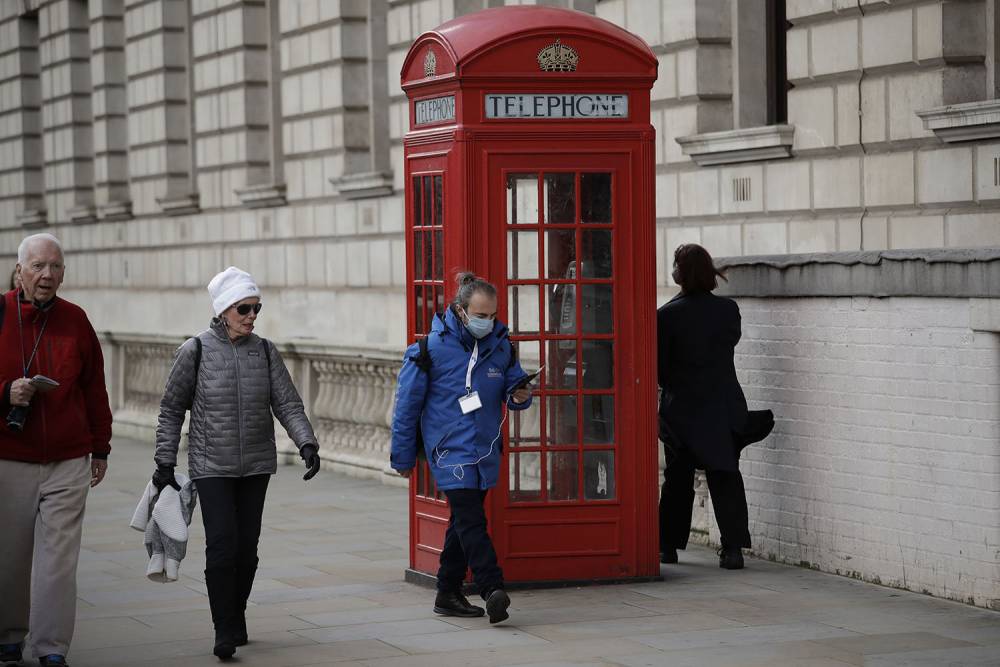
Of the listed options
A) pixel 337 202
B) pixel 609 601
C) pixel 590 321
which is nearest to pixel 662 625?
pixel 609 601

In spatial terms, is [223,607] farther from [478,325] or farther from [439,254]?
[439,254]

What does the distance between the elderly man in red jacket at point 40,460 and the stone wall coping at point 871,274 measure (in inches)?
147

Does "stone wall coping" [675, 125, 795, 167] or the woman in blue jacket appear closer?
the woman in blue jacket

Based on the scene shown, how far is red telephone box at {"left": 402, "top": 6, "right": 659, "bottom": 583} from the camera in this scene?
8695 millimetres

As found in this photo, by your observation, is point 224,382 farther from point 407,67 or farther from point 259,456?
point 407,67

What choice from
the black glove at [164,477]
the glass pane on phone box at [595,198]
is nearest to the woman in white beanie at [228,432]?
the black glove at [164,477]

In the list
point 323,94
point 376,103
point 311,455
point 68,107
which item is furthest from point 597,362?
point 68,107

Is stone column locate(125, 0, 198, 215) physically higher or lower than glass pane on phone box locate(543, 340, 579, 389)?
higher

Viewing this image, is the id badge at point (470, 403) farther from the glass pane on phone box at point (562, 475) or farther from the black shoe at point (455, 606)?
the glass pane on phone box at point (562, 475)

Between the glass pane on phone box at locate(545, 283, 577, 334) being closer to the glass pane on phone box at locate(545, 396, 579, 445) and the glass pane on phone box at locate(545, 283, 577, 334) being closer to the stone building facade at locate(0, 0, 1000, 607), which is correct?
the glass pane on phone box at locate(545, 396, 579, 445)

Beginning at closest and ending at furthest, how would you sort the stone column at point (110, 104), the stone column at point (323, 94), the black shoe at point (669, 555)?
the black shoe at point (669, 555) < the stone column at point (323, 94) < the stone column at point (110, 104)

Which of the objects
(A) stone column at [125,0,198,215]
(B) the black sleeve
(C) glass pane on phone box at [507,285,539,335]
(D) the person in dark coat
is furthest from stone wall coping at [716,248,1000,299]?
(A) stone column at [125,0,198,215]

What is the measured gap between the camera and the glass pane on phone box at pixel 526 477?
888 cm

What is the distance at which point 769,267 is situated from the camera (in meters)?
9.72
